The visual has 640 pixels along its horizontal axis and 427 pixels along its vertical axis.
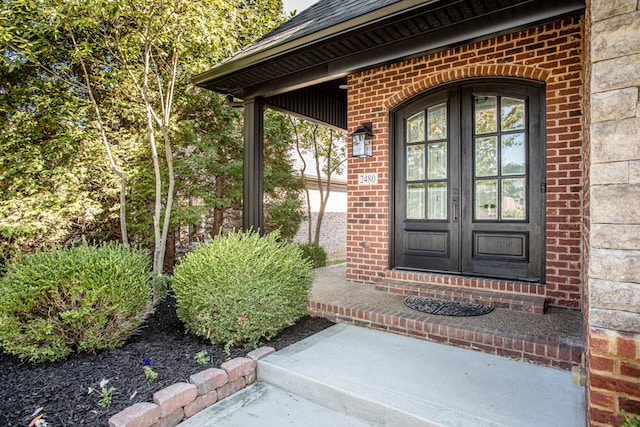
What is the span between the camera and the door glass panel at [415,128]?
13.8 feet

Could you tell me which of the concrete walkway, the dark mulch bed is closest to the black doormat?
the concrete walkway

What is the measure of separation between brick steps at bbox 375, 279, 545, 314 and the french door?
0.27 m

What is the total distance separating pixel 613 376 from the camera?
1383 mm

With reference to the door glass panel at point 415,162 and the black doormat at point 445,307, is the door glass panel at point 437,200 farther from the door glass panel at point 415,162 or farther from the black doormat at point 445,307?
the black doormat at point 445,307

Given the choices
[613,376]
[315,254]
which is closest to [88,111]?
[315,254]

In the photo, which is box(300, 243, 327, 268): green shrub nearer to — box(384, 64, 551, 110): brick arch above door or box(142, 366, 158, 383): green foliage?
box(384, 64, 551, 110): brick arch above door

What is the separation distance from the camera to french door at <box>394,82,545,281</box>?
139 inches

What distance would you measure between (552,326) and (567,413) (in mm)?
1017

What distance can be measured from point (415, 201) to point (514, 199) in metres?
1.04

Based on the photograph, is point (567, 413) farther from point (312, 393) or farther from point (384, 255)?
point (384, 255)

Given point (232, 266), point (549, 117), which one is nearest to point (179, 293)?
point (232, 266)

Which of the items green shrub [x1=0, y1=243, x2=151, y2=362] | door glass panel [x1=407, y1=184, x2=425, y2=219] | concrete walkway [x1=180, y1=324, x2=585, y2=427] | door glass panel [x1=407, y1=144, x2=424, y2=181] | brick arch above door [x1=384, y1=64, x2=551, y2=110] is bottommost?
concrete walkway [x1=180, y1=324, x2=585, y2=427]

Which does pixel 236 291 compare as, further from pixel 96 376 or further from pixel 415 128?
pixel 415 128

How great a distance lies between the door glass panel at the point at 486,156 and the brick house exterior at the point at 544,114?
38 centimetres
